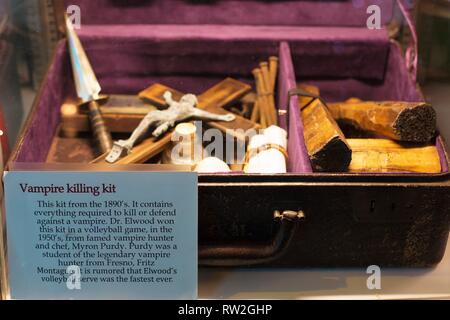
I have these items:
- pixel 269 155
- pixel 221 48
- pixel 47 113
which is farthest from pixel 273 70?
pixel 47 113

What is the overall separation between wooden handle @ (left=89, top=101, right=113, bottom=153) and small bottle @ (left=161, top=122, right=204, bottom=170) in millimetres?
154

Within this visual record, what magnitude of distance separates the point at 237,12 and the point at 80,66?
0.39 m

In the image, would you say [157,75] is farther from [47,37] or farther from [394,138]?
[394,138]

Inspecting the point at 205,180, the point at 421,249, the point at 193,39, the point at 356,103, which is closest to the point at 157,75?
the point at 193,39

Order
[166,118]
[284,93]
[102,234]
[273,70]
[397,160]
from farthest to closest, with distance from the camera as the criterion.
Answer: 1. [273,70]
2. [284,93]
3. [166,118]
4. [397,160]
5. [102,234]

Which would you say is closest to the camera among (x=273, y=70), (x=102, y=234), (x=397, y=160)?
(x=102, y=234)

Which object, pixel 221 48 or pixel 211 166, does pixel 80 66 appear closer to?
pixel 221 48

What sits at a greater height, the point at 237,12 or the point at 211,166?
the point at 237,12

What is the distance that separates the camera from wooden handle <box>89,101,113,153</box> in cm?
137

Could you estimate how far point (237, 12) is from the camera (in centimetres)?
164

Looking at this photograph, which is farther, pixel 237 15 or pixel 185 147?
pixel 237 15

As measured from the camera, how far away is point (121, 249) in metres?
1.05

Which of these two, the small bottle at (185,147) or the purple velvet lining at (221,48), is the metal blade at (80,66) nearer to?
the purple velvet lining at (221,48)

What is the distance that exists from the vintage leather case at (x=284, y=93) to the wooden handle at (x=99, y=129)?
88 millimetres
